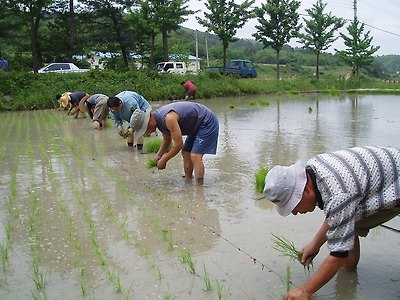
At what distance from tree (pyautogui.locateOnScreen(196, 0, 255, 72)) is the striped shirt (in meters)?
24.2

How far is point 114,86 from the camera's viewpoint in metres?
18.9

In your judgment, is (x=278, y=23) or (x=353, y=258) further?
(x=278, y=23)

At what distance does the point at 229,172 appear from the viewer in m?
5.86

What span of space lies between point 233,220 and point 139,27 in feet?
73.2

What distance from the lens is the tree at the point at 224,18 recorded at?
26.0 meters

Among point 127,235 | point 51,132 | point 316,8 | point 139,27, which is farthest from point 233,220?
point 316,8

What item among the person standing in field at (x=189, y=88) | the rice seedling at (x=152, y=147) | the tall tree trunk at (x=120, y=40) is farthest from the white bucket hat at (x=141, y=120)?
the tall tree trunk at (x=120, y=40)

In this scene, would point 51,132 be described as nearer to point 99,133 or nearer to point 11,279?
point 99,133

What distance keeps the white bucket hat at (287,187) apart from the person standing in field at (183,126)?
2.59m

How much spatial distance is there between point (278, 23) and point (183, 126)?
83.4 feet

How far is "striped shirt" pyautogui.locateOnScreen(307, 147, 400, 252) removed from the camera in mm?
2145

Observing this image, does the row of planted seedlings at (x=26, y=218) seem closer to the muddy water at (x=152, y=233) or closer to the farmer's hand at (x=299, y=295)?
the muddy water at (x=152, y=233)

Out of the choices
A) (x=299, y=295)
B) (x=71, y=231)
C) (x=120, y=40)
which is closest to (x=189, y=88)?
(x=120, y=40)

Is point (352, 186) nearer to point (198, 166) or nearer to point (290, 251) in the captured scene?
point (290, 251)
